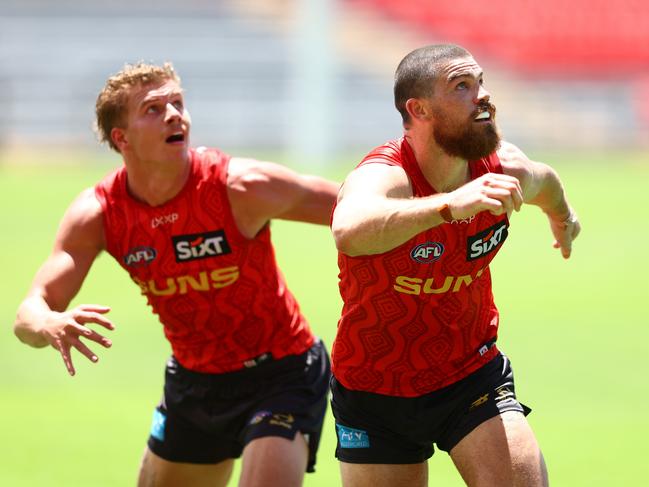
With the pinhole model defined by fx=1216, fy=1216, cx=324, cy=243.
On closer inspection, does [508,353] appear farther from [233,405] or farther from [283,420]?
[283,420]

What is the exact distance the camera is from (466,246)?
5.60 m

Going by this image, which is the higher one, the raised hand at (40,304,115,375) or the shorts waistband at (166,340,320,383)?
the shorts waistband at (166,340,320,383)

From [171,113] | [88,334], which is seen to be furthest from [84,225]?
[88,334]

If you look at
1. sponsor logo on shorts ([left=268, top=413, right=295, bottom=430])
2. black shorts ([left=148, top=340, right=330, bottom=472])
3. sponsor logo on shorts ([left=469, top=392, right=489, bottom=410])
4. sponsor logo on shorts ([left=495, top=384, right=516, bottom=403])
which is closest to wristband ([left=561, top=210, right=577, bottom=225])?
sponsor logo on shorts ([left=495, top=384, right=516, bottom=403])

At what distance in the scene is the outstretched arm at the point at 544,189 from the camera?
5.89 m

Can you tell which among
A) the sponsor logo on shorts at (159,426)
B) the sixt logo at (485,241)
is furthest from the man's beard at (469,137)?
the sponsor logo on shorts at (159,426)

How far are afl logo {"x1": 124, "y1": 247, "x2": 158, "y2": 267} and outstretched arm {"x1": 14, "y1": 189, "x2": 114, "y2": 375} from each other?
171mm

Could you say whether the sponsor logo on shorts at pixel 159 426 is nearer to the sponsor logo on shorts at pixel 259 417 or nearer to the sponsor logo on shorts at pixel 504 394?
the sponsor logo on shorts at pixel 259 417

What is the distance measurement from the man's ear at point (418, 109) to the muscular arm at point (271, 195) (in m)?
1.28

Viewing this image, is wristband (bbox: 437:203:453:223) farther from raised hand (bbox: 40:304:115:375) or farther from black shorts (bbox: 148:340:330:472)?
black shorts (bbox: 148:340:330:472)

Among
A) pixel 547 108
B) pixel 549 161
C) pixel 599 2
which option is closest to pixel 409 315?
pixel 549 161

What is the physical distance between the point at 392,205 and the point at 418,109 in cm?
74

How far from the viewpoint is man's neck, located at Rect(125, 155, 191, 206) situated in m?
6.79

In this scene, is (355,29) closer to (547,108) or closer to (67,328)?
(547,108)
